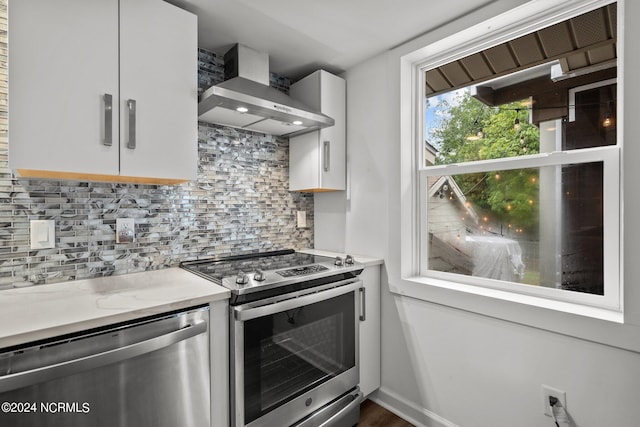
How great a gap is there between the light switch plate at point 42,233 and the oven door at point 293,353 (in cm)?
89

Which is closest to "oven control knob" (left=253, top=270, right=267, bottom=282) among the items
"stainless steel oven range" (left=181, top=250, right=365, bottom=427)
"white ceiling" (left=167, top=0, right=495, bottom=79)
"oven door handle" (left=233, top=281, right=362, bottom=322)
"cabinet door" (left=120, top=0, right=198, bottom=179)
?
"stainless steel oven range" (left=181, top=250, right=365, bottom=427)

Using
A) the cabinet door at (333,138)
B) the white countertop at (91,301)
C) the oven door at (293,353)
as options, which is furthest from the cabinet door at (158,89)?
the cabinet door at (333,138)

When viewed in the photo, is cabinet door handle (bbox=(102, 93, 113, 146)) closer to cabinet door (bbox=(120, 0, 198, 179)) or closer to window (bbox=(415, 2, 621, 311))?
cabinet door (bbox=(120, 0, 198, 179))

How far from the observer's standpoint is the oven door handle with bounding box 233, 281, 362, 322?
1328 mm

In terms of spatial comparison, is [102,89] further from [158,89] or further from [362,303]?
[362,303]

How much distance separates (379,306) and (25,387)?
1698 mm

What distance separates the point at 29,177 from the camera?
53.5 inches

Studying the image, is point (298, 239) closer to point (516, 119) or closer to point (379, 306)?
point (379, 306)

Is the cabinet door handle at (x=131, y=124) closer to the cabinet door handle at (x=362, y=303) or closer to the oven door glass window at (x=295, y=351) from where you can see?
the oven door glass window at (x=295, y=351)

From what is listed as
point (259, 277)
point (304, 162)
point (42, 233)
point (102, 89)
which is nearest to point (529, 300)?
point (259, 277)

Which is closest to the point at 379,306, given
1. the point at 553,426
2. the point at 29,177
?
the point at 553,426

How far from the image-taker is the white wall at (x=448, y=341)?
4.09 feet

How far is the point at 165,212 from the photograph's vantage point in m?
1.79

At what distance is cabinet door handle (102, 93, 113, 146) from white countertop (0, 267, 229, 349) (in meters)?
0.61
